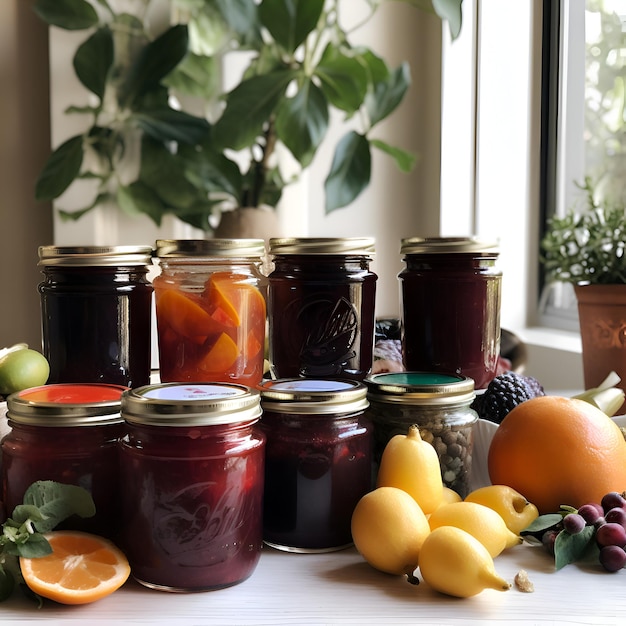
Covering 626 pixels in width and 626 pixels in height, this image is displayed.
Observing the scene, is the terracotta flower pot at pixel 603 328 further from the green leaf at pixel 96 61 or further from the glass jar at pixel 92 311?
the green leaf at pixel 96 61

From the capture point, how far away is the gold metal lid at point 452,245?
87 cm

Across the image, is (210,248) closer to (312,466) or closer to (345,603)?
(312,466)

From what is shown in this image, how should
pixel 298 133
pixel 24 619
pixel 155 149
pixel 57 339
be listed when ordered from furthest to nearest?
1. pixel 155 149
2. pixel 298 133
3. pixel 57 339
4. pixel 24 619

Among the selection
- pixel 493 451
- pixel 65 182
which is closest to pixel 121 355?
pixel 493 451

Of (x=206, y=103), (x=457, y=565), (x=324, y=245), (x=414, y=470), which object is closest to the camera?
(x=457, y=565)

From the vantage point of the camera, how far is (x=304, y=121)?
1.49 meters

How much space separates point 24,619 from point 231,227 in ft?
3.81

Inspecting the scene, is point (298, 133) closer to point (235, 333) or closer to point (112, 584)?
point (235, 333)

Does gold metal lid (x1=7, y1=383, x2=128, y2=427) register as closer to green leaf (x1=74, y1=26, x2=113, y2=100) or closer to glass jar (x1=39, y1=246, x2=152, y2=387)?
glass jar (x1=39, y1=246, x2=152, y2=387)

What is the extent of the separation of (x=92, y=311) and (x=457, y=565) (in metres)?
0.42

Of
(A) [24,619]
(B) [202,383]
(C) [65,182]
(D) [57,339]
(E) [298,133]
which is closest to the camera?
(A) [24,619]

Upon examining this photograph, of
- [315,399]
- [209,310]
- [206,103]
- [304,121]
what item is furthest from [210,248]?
[206,103]

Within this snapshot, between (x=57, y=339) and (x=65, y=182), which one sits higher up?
(x=65, y=182)

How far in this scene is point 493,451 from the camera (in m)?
0.82
